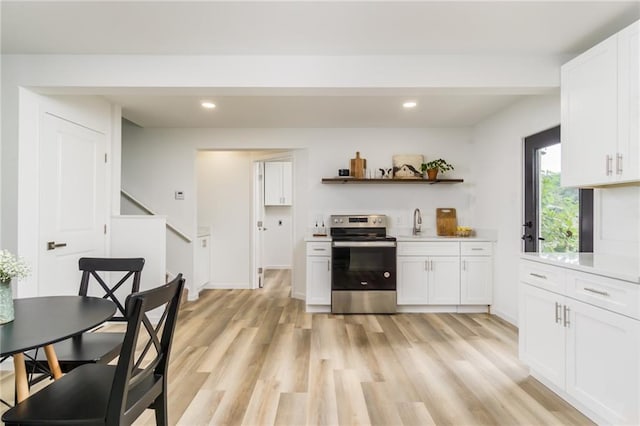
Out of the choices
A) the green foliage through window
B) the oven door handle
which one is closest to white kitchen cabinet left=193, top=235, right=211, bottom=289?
the oven door handle

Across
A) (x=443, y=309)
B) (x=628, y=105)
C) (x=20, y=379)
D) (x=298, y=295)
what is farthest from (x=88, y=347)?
(x=443, y=309)

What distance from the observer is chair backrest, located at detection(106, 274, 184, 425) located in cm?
116

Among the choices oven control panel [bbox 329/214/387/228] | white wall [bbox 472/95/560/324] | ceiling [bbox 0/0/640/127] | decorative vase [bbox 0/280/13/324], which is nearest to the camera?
decorative vase [bbox 0/280/13/324]

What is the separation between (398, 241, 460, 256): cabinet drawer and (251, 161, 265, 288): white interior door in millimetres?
2285

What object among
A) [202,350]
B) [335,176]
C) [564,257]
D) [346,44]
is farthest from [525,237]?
[202,350]

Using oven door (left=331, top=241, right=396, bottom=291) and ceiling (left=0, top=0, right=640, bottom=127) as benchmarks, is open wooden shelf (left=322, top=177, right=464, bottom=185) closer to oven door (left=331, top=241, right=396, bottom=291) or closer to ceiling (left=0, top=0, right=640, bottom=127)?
oven door (left=331, top=241, right=396, bottom=291)

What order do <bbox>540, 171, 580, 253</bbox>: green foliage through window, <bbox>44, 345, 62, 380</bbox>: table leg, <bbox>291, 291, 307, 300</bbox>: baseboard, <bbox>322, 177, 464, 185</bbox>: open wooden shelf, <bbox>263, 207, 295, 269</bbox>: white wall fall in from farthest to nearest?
<bbox>263, 207, 295, 269</bbox>: white wall < <bbox>291, 291, 307, 300</bbox>: baseboard < <bbox>322, 177, 464, 185</bbox>: open wooden shelf < <bbox>540, 171, 580, 253</bbox>: green foliage through window < <bbox>44, 345, 62, 380</bbox>: table leg

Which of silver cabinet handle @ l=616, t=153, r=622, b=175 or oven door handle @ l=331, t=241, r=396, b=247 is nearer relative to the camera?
silver cabinet handle @ l=616, t=153, r=622, b=175

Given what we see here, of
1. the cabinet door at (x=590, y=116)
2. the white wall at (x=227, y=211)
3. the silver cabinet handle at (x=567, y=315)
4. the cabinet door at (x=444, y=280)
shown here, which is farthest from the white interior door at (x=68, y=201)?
the cabinet door at (x=590, y=116)

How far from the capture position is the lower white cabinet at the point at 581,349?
1646 mm

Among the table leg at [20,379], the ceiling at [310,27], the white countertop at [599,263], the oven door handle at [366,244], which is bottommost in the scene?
the table leg at [20,379]

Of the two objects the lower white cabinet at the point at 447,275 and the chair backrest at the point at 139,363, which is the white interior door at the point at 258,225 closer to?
the lower white cabinet at the point at 447,275

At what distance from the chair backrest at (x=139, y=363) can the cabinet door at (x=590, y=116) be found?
247 centimetres

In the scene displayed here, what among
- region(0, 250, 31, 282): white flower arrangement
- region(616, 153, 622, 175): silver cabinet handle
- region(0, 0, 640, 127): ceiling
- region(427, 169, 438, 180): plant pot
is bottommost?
region(0, 250, 31, 282): white flower arrangement
